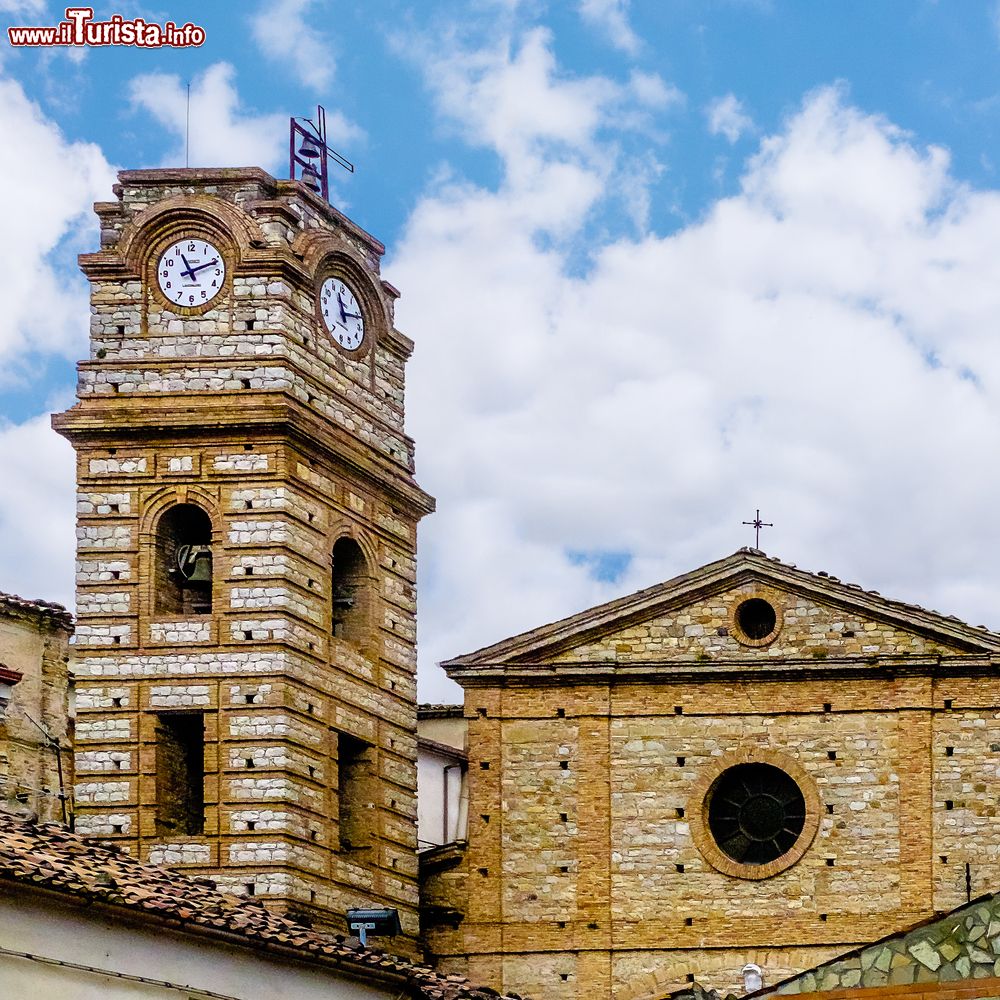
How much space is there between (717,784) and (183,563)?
23.8ft

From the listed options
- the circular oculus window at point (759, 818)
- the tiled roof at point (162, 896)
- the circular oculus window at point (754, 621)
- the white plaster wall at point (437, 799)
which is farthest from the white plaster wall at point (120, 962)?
the white plaster wall at point (437, 799)

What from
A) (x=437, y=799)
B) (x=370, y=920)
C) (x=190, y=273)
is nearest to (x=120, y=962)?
(x=370, y=920)

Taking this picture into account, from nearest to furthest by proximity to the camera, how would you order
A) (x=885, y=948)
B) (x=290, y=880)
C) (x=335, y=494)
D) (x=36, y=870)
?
(x=885, y=948) → (x=36, y=870) → (x=290, y=880) → (x=335, y=494)

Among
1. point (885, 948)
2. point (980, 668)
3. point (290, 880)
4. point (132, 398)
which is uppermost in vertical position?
point (132, 398)

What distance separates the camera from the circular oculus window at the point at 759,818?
35.8 m

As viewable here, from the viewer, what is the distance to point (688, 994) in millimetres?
33531

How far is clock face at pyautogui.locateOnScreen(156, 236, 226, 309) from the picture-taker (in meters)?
34.1

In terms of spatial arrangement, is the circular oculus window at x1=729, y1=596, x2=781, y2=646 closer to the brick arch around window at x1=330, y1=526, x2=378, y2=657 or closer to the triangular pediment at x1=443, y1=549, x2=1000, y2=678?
the triangular pediment at x1=443, y1=549, x2=1000, y2=678

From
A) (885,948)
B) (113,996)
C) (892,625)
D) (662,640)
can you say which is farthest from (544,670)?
(885,948)

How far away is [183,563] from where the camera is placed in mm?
33875

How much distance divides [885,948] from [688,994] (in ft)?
51.9

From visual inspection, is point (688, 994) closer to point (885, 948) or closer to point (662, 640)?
point (662, 640)

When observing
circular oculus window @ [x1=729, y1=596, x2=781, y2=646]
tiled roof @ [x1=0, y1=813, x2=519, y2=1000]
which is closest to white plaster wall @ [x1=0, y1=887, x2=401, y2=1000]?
tiled roof @ [x1=0, y1=813, x2=519, y2=1000]

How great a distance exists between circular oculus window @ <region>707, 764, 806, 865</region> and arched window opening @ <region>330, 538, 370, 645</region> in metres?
4.81
